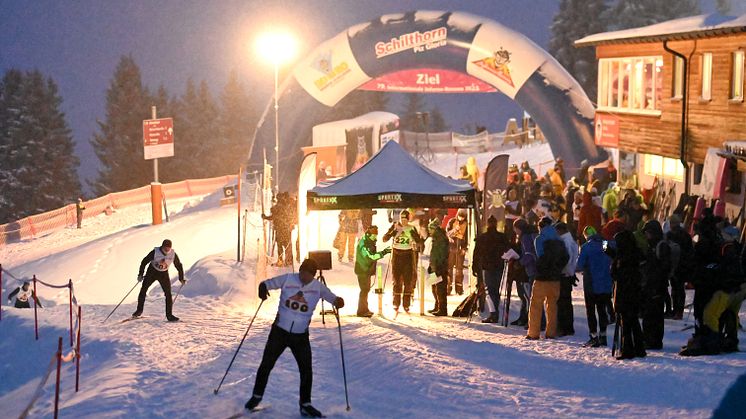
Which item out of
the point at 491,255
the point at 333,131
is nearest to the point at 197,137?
the point at 333,131

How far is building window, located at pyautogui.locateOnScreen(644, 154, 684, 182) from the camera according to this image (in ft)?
81.4

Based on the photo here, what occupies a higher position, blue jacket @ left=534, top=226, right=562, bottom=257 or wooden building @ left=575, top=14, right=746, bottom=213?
wooden building @ left=575, top=14, right=746, bottom=213

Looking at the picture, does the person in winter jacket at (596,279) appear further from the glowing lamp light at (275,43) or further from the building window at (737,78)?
the glowing lamp light at (275,43)

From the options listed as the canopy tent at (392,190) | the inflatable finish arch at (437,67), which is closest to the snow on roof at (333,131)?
the inflatable finish arch at (437,67)

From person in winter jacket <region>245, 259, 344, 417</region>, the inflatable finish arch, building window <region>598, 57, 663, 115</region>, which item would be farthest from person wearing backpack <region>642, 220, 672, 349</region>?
the inflatable finish arch

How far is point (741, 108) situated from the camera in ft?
68.4

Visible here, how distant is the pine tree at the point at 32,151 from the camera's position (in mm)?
71750

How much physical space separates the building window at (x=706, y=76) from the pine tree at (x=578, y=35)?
135ft

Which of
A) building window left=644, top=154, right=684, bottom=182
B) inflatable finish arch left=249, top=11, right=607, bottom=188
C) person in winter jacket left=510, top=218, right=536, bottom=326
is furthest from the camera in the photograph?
inflatable finish arch left=249, top=11, right=607, bottom=188

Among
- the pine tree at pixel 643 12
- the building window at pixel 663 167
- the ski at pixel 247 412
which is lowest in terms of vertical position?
the ski at pixel 247 412

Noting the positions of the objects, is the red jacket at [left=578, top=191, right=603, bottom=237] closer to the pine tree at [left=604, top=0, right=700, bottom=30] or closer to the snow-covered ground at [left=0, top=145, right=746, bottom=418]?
the snow-covered ground at [left=0, top=145, right=746, bottom=418]

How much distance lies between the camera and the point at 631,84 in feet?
88.4

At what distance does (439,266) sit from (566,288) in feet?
9.42

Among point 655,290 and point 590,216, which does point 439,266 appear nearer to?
point 655,290
